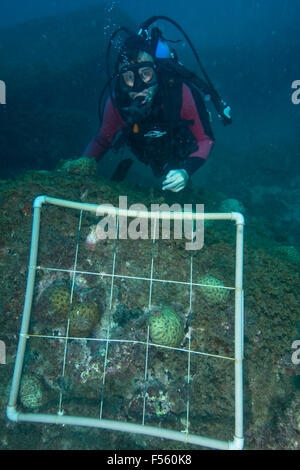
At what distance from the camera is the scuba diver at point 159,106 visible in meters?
4.35

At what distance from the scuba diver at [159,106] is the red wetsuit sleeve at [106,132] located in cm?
36

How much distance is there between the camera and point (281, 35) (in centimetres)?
2261

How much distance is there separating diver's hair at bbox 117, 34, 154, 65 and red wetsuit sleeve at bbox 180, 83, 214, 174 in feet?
2.99

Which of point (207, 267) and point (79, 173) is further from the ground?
point (79, 173)

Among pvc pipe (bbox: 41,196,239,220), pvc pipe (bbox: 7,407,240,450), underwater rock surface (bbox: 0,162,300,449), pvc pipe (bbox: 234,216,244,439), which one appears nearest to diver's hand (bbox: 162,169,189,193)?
underwater rock surface (bbox: 0,162,300,449)

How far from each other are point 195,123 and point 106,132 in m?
1.89

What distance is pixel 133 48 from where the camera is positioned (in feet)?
14.2

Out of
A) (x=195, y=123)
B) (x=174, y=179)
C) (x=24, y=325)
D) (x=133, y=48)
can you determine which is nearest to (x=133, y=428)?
(x=24, y=325)

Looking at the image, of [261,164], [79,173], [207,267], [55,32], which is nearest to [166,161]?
[79,173]

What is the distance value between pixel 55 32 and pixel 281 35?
19035 millimetres

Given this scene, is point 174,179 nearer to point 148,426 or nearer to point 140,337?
point 140,337

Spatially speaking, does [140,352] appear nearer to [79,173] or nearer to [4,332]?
[4,332]

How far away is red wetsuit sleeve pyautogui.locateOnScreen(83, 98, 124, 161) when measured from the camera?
5.35 m

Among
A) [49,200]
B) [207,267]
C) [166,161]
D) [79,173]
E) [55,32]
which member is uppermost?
[55,32]
